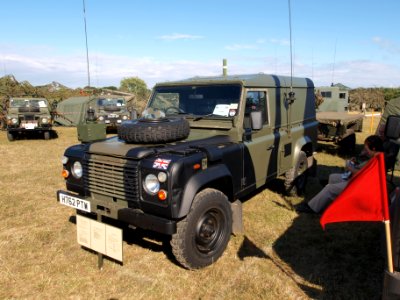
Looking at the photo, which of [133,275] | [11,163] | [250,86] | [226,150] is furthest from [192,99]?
[11,163]

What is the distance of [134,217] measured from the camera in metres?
3.30

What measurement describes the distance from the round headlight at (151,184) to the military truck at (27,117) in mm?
11646

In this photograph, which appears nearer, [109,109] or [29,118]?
[29,118]

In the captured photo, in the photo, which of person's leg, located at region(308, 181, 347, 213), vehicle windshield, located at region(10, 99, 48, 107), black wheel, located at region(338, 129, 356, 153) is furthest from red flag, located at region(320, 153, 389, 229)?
vehicle windshield, located at region(10, 99, 48, 107)

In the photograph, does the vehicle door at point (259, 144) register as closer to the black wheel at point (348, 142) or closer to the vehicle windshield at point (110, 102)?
the black wheel at point (348, 142)

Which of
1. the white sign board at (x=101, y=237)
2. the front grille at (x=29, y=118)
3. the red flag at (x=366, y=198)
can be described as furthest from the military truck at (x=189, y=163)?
the front grille at (x=29, y=118)

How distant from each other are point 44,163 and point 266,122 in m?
6.68

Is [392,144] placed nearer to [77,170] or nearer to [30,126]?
[77,170]

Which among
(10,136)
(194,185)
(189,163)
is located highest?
(189,163)

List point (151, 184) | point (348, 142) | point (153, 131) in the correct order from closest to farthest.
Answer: point (151, 184) → point (153, 131) → point (348, 142)

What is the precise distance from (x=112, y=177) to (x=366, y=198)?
2392mm

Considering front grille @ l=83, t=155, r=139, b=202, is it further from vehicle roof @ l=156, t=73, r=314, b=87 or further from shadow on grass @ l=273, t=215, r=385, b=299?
shadow on grass @ l=273, t=215, r=385, b=299

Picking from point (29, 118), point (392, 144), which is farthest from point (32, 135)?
point (392, 144)

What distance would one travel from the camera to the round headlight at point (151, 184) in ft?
10.5
